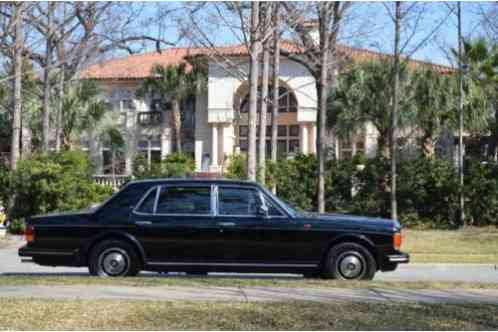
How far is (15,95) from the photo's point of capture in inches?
1010

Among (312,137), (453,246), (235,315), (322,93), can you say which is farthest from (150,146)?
(235,315)

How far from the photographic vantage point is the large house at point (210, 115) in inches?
1778

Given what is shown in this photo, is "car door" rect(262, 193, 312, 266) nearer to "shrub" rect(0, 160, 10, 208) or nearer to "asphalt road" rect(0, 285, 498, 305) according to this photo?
"asphalt road" rect(0, 285, 498, 305)

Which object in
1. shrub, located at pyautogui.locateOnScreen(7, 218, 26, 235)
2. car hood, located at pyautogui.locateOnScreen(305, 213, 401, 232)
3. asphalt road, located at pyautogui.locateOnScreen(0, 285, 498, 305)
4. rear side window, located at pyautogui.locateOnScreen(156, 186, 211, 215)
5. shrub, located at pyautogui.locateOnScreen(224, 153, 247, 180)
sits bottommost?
shrub, located at pyautogui.locateOnScreen(7, 218, 26, 235)

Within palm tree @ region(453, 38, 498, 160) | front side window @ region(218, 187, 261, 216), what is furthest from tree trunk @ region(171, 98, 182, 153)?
front side window @ region(218, 187, 261, 216)

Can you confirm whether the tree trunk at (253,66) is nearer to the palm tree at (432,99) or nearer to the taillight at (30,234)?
the taillight at (30,234)

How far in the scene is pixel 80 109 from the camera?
41500 millimetres

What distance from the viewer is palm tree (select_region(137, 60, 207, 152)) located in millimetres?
46688

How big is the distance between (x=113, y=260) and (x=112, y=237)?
35 centimetres

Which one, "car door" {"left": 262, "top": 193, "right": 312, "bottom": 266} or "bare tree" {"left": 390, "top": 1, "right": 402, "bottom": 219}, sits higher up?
"bare tree" {"left": 390, "top": 1, "right": 402, "bottom": 219}

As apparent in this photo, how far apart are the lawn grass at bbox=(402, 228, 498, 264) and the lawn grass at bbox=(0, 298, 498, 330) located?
1019 centimetres

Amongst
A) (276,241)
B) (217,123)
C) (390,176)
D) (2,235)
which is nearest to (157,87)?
(217,123)

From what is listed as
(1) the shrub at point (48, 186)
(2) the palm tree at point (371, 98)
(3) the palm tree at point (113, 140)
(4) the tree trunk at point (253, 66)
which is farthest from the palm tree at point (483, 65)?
(3) the palm tree at point (113, 140)

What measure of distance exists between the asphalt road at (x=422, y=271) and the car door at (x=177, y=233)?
6.29 ft
